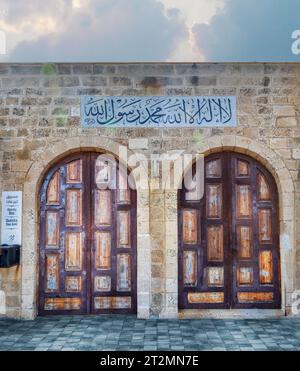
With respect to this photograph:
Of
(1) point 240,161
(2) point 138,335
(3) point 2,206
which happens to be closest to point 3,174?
(3) point 2,206

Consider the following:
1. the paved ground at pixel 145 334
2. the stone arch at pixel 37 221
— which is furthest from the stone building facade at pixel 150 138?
the paved ground at pixel 145 334

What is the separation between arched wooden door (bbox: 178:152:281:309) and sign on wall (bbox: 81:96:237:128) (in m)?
0.62

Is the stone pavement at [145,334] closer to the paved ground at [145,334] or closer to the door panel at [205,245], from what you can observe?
the paved ground at [145,334]

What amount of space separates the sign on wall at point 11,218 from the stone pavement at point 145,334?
1204mm

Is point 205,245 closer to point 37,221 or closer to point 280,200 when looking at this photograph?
point 280,200

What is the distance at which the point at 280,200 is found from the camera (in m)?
Result: 6.56

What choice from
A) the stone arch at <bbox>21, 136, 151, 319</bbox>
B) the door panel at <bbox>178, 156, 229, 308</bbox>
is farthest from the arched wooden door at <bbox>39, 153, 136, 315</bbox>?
the door panel at <bbox>178, 156, 229, 308</bbox>

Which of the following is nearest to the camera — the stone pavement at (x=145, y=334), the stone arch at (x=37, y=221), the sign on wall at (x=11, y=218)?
the stone pavement at (x=145, y=334)

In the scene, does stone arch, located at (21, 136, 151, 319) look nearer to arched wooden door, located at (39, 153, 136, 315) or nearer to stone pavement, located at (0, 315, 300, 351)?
arched wooden door, located at (39, 153, 136, 315)

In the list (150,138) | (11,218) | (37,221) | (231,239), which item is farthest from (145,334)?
(150,138)

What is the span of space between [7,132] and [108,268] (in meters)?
2.62

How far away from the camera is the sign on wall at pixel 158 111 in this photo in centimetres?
660

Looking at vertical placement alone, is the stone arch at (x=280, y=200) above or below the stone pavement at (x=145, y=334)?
above

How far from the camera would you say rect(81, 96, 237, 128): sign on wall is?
21.7 ft
